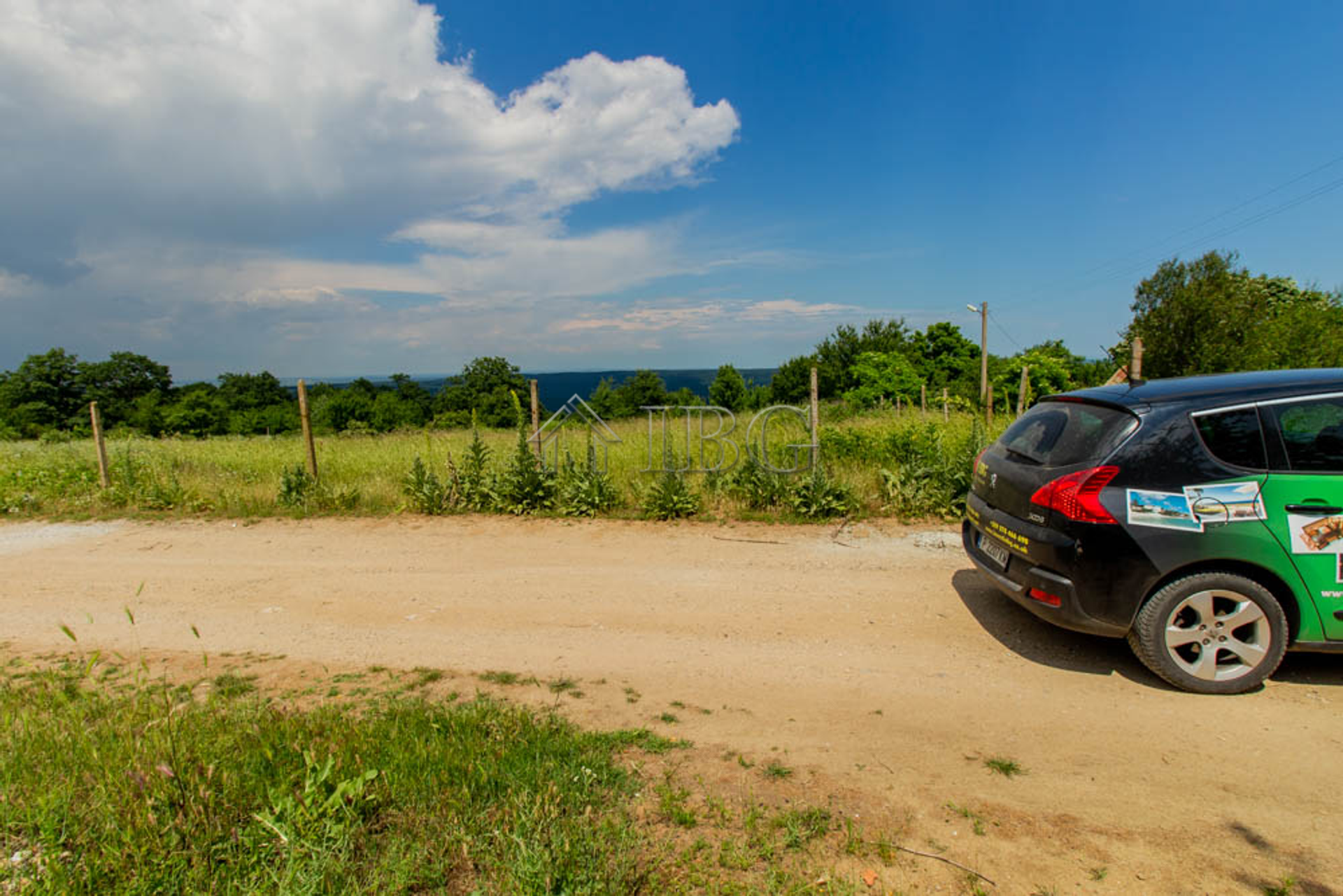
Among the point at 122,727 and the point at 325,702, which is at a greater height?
the point at 122,727

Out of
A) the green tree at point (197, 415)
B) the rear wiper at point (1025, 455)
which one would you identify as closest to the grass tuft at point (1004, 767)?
the rear wiper at point (1025, 455)

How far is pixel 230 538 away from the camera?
841 centimetres

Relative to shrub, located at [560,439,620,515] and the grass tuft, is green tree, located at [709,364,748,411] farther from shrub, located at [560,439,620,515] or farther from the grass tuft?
the grass tuft

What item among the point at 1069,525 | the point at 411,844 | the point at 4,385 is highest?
the point at 4,385

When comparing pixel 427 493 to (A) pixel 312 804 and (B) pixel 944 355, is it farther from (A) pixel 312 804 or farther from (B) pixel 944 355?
(B) pixel 944 355

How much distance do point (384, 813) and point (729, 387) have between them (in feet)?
169

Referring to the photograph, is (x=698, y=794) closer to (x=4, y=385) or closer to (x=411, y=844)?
(x=411, y=844)

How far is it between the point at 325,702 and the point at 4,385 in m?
81.1

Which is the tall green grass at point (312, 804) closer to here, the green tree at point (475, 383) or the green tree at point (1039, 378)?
the green tree at point (1039, 378)

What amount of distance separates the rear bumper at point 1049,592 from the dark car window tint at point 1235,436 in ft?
4.02

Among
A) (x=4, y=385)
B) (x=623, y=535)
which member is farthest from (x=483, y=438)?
(x=4, y=385)

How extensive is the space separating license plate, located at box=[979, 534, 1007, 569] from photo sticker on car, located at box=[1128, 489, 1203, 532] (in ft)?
3.00

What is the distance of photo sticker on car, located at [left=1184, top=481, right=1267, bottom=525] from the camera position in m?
3.71

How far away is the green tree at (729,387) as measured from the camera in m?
50.5
